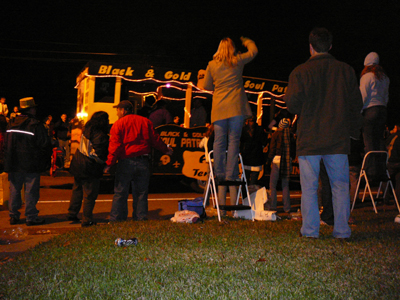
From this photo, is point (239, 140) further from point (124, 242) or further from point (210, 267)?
point (210, 267)

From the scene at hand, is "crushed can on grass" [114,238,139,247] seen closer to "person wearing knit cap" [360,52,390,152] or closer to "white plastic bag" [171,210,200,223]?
"white plastic bag" [171,210,200,223]

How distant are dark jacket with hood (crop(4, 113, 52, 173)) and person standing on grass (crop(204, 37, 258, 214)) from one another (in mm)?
3201

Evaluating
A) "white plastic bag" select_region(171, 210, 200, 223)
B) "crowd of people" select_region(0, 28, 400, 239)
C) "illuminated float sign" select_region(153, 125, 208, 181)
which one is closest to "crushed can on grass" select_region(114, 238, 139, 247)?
"white plastic bag" select_region(171, 210, 200, 223)

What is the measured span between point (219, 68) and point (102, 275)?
11.9 ft

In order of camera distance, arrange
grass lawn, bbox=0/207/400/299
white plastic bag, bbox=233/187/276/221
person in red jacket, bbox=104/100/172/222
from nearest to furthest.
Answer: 1. grass lawn, bbox=0/207/400/299
2. white plastic bag, bbox=233/187/276/221
3. person in red jacket, bbox=104/100/172/222

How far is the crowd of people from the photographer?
4461mm

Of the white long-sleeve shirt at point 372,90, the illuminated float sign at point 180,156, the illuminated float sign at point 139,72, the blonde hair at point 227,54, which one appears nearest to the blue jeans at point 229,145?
the blonde hair at point 227,54

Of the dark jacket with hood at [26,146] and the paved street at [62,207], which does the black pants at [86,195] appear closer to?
the paved street at [62,207]

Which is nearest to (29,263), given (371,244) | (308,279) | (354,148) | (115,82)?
(308,279)

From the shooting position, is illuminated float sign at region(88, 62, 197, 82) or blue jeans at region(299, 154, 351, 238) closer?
blue jeans at region(299, 154, 351, 238)

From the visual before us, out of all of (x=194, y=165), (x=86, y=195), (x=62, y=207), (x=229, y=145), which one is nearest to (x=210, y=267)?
(x=229, y=145)

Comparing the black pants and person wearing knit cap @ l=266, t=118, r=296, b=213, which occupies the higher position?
person wearing knit cap @ l=266, t=118, r=296, b=213

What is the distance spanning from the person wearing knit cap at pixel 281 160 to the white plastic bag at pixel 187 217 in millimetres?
2498

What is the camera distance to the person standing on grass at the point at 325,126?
440 cm
